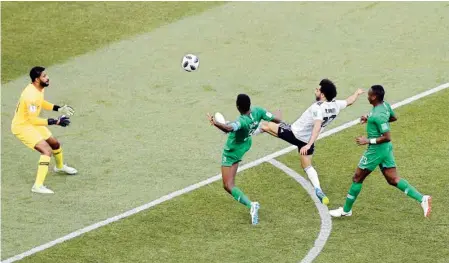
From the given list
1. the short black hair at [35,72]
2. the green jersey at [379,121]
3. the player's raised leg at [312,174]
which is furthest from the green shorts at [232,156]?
the short black hair at [35,72]

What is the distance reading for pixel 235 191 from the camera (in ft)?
57.6

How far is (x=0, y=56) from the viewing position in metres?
25.6

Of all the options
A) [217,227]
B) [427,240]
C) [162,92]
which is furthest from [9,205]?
[427,240]

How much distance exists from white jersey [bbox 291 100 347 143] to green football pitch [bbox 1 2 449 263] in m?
1.13

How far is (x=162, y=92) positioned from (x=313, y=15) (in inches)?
209

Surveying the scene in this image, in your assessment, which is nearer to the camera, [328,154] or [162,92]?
[328,154]

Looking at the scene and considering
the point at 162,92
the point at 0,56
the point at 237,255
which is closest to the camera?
the point at 237,255

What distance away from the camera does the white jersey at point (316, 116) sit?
17688 mm

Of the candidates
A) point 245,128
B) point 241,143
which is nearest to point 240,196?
point 241,143

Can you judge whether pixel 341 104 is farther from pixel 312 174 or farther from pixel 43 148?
pixel 43 148

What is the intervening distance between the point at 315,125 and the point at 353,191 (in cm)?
132

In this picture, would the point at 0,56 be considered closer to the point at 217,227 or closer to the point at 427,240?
the point at 217,227

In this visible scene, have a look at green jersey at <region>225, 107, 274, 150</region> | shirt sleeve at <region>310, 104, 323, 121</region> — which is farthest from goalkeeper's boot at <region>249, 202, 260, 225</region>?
shirt sleeve at <region>310, 104, 323, 121</region>

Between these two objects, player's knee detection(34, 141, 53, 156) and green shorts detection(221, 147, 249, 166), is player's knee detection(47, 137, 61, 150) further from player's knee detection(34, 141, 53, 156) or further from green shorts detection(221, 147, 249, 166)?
green shorts detection(221, 147, 249, 166)
